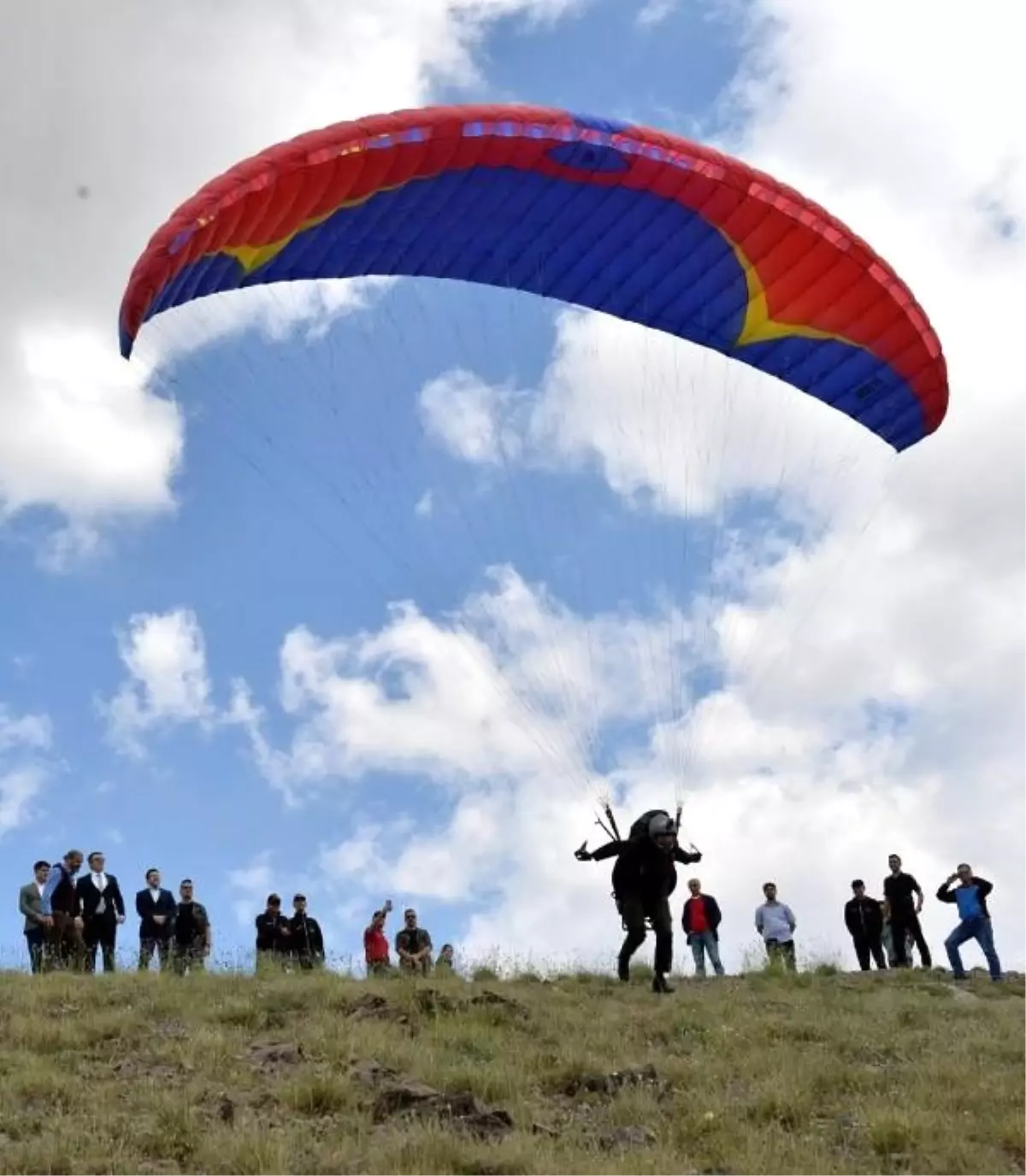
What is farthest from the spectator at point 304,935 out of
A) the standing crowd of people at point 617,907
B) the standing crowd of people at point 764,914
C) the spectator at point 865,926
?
the spectator at point 865,926

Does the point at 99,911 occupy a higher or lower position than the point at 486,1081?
higher

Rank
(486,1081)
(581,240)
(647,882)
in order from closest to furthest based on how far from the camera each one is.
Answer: (486,1081) → (647,882) → (581,240)

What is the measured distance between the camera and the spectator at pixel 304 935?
46.6ft

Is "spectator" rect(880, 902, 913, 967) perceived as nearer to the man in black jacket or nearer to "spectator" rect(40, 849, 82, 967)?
the man in black jacket

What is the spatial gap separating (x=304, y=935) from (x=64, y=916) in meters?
2.27

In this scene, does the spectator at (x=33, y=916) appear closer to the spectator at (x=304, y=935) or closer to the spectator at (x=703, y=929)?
→ the spectator at (x=304, y=935)

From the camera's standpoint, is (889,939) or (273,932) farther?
(889,939)

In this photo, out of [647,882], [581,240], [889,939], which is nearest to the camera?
[647,882]

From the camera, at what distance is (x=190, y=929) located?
14.3 m

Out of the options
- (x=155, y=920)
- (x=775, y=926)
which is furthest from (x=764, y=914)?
(x=155, y=920)

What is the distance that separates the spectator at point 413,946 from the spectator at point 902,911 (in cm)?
482

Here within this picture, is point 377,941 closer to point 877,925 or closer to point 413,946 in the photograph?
point 413,946

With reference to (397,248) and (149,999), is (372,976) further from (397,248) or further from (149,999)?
(397,248)

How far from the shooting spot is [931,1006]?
12242mm
